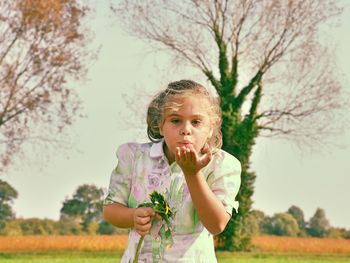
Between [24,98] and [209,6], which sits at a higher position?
[209,6]

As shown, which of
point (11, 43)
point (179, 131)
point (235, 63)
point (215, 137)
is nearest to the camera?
point (179, 131)

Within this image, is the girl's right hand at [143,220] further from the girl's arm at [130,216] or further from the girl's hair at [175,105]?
the girl's hair at [175,105]

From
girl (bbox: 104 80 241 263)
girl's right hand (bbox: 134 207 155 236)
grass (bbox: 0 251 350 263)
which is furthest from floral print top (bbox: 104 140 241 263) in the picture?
grass (bbox: 0 251 350 263)

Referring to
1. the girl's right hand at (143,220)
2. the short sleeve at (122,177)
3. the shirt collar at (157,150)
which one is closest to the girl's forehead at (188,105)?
the shirt collar at (157,150)

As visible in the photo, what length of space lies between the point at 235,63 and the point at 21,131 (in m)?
6.87

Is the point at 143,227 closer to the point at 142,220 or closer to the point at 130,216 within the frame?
the point at 142,220

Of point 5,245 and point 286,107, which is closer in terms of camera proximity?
point 5,245

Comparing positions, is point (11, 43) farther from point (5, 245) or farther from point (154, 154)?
point (154, 154)

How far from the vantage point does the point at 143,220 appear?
145 inches

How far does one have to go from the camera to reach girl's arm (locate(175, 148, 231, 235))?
343 cm

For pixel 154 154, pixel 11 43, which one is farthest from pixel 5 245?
pixel 154 154

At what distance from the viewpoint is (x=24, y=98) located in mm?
23469

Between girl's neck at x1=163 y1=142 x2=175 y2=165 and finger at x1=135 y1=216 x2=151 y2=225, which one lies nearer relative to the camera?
finger at x1=135 y1=216 x2=151 y2=225

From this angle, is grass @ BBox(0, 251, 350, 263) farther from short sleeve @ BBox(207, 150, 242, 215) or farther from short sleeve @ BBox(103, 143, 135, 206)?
short sleeve @ BBox(207, 150, 242, 215)
